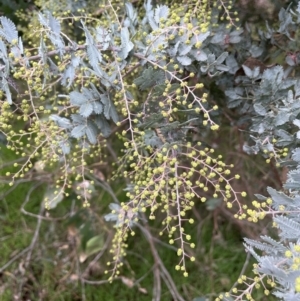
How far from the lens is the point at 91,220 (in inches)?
71.4

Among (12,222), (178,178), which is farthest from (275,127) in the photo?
(12,222)

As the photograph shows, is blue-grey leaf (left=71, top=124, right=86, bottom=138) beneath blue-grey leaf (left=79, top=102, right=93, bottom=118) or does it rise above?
beneath

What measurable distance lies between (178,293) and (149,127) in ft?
3.60

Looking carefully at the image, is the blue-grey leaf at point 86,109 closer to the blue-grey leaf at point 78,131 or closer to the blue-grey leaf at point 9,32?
the blue-grey leaf at point 78,131

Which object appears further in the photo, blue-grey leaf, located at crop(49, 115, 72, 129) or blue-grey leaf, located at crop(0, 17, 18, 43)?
blue-grey leaf, located at crop(49, 115, 72, 129)

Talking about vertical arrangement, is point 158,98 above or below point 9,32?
below

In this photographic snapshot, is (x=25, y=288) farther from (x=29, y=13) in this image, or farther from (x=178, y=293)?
(x=29, y=13)

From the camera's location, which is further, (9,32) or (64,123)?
(64,123)

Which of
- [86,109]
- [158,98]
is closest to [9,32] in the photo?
[86,109]

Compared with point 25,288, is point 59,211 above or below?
above

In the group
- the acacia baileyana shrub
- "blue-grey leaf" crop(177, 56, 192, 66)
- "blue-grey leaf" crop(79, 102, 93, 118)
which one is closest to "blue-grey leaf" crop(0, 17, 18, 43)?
the acacia baileyana shrub

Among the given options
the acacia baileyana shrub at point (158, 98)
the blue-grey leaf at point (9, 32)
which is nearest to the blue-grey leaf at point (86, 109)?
the acacia baileyana shrub at point (158, 98)

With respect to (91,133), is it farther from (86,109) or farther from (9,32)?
(9,32)

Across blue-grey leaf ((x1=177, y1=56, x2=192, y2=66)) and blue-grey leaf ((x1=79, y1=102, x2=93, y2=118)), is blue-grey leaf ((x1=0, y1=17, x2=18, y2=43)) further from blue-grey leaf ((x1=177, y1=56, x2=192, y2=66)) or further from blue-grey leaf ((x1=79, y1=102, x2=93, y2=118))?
blue-grey leaf ((x1=177, y1=56, x2=192, y2=66))
